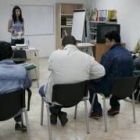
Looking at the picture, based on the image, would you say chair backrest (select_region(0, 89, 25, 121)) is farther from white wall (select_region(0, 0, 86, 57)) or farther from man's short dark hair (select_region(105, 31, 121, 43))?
white wall (select_region(0, 0, 86, 57))

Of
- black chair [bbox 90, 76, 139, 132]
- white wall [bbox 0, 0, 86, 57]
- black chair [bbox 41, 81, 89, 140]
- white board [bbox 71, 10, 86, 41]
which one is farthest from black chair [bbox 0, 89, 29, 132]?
white board [bbox 71, 10, 86, 41]

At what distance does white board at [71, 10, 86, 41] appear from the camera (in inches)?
311

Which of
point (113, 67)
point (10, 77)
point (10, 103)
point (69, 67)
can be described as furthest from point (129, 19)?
point (10, 103)

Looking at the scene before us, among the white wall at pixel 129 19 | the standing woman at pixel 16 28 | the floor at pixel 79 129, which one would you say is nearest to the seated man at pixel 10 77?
the floor at pixel 79 129

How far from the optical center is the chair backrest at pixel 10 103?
230 centimetres

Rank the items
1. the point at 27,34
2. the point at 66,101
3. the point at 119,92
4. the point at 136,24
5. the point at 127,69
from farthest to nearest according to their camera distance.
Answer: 1. the point at 27,34
2. the point at 136,24
3. the point at 127,69
4. the point at 119,92
5. the point at 66,101

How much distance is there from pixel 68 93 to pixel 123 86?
0.70 metres

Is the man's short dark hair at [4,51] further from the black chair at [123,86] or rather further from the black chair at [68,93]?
the black chair at [123,86]

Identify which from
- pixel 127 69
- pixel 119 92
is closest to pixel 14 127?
pixel 119 92

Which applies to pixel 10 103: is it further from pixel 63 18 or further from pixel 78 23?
pixel 63 18

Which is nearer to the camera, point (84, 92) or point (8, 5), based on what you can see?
point (84, 92)

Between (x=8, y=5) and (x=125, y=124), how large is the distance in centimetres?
550

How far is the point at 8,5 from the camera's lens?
750 centimetres

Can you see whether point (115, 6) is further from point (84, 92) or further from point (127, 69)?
point (84, 92)
